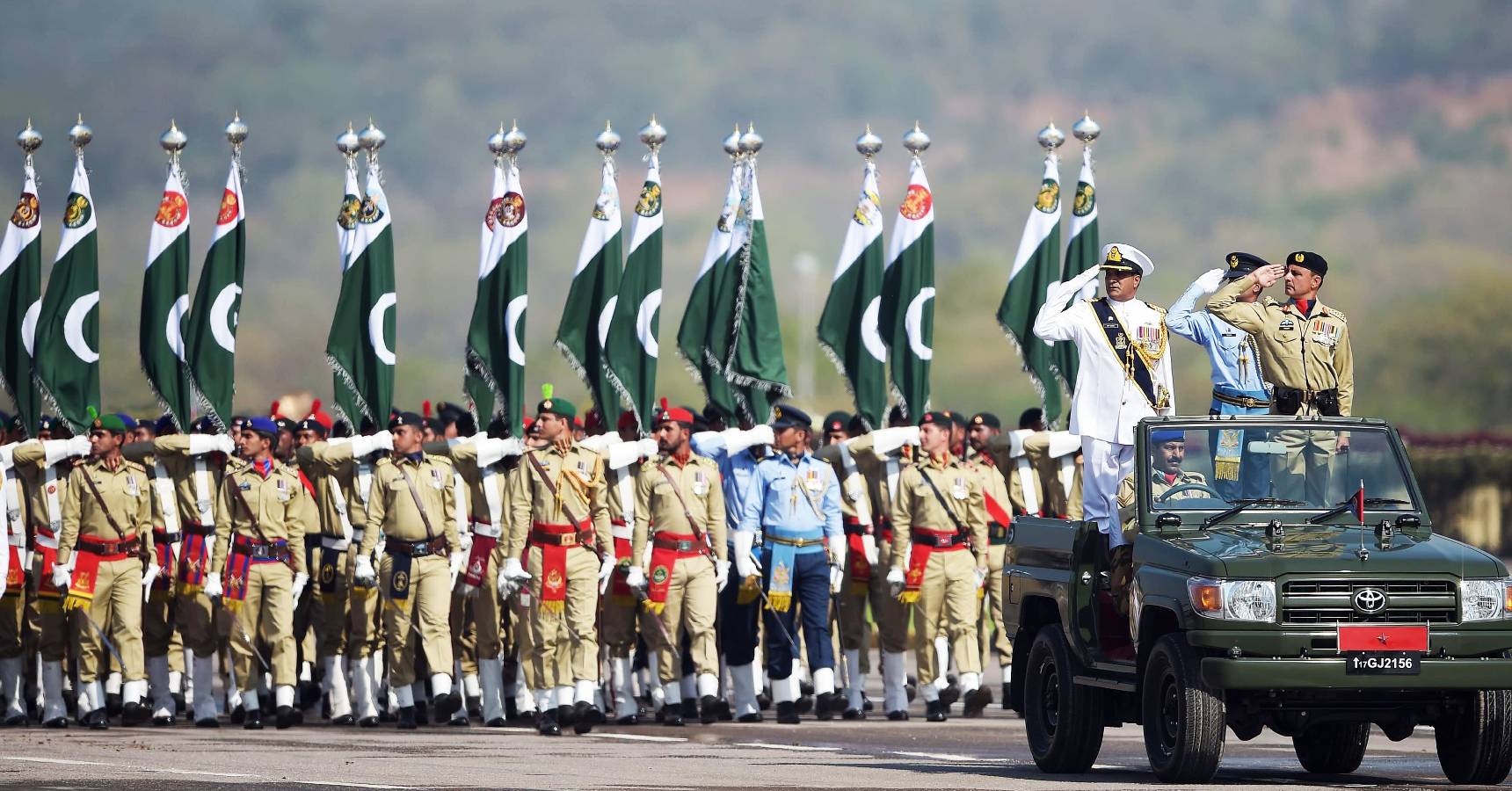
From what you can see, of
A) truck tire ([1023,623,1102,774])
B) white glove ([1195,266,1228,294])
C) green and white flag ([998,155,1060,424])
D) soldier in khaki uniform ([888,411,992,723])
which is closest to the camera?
truck tire ([1023,623,1102,774])

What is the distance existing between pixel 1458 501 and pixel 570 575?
1150 inches

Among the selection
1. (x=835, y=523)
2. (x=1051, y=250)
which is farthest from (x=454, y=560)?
(x=1051, y=250)

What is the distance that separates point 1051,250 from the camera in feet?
70.2

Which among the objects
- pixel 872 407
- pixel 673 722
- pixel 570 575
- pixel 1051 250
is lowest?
pixel 673 722

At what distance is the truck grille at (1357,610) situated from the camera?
11.1 m

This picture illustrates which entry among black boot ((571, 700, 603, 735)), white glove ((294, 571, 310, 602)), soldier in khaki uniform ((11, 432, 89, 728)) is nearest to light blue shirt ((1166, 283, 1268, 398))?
black boot ((571, 700, 603, 735))

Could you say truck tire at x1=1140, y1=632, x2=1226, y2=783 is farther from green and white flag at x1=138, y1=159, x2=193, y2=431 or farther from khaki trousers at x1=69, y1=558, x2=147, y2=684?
green and white flag at x1=138, y1=159, x2=193, y2=431

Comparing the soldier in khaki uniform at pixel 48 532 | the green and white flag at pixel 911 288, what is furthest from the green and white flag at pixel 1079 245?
the soldier in khaki uniform at pixel 48 532

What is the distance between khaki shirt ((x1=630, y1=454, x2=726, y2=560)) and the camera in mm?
18078

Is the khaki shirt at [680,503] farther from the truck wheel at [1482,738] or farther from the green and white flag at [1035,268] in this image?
the truck wheel at [1482,738]

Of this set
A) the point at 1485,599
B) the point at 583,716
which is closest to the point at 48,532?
the point at 583,716

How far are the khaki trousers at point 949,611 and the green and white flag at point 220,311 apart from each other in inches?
233

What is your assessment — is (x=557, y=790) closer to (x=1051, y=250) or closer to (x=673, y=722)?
(x=673, y=722)

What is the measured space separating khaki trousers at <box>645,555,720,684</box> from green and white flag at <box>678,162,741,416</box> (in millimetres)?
3374
